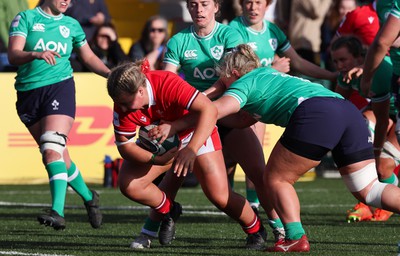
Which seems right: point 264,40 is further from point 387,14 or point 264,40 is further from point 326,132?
point 326,132

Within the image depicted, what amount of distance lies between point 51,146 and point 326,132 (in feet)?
9.70

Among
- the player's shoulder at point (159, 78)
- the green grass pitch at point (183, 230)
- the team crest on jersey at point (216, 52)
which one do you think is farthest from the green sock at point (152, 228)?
the team crest on jersey at point (216, 52)

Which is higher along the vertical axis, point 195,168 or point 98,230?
point 195,168

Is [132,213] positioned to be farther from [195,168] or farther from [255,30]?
[195,168]

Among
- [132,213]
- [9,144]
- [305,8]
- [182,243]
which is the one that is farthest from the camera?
[305,8]

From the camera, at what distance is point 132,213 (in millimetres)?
10789

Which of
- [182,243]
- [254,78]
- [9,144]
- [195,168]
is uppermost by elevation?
[254,78]

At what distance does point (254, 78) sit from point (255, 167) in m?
1.27

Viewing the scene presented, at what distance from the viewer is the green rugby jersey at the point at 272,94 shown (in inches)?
277

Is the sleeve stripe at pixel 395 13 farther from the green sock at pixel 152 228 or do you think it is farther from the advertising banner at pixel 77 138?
the advertising banner at pixel 77 138

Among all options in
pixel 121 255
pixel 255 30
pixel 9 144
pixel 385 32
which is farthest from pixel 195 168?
pixel 9 144

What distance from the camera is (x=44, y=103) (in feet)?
30.3

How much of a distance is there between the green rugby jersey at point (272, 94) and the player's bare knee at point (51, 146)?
243 centimetres

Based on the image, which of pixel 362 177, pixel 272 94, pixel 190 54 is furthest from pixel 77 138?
pixel 362 177
